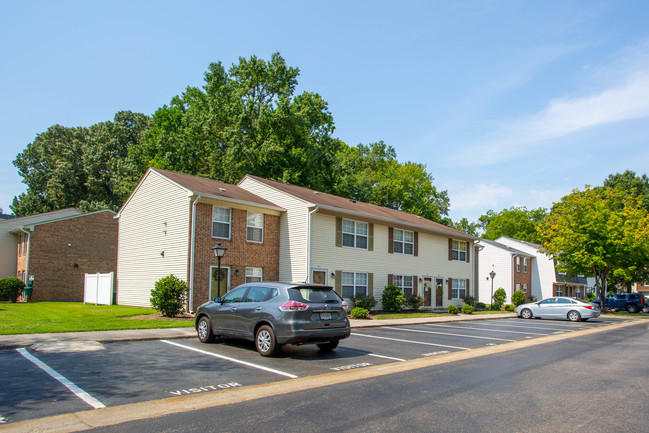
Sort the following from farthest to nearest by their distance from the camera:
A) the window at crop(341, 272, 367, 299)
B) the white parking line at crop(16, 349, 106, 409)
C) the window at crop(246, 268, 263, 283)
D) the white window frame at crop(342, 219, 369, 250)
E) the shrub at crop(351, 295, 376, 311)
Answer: the white window frame at crop(342, 219, 369, 250)
the window at crop(341, 272, 367, 299)
the shrub at crop(351, 295, 376, 311)
the window at crop(246, 268, 263, 283)
the white parking line at crop(16, 349, 106, 409)

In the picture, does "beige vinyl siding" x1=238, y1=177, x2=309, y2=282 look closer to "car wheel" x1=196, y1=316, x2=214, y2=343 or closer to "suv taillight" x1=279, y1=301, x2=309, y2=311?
"car wheel" x1=196, y1=316, x2=214, y2=343

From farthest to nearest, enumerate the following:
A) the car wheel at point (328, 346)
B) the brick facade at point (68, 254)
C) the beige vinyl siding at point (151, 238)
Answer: the brick facade at point (68, 254), the beige vinyl siding at point (151, 238), the car wheel at point (328, 346)

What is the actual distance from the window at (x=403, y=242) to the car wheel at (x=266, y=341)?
1899 cm

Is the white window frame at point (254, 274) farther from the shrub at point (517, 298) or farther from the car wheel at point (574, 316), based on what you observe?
the shrub at point (517, 298)

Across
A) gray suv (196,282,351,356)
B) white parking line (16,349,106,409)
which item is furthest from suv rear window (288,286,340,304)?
white parking line (16,349,106,409)

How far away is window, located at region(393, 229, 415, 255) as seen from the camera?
1134 inches

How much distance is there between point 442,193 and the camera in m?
60.2

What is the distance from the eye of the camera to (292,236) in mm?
23812

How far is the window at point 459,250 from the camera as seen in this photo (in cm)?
3421

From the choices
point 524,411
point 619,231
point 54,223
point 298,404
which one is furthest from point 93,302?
point 619,231

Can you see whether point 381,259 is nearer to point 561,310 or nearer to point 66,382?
point 561,310

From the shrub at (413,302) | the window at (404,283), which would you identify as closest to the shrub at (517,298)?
the window at (404,283)

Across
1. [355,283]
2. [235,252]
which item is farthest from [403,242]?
[235,252]

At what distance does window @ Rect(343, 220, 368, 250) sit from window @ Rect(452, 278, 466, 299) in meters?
10.7
